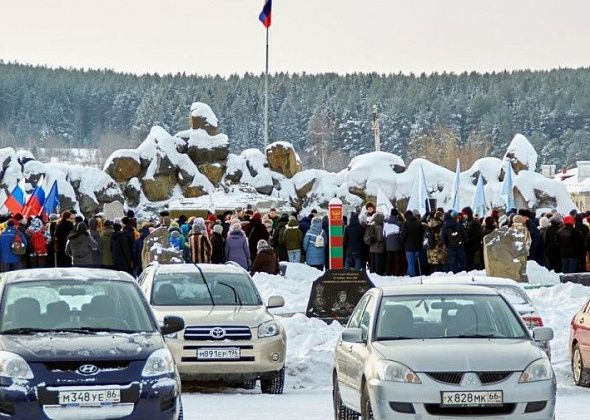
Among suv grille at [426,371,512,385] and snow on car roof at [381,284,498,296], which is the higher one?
snow on car roof at [381,284,498,296]

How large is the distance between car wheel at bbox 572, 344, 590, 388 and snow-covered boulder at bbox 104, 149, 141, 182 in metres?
53.8

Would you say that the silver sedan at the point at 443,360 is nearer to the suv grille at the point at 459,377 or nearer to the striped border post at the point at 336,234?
the suv grille at the point at 459,377

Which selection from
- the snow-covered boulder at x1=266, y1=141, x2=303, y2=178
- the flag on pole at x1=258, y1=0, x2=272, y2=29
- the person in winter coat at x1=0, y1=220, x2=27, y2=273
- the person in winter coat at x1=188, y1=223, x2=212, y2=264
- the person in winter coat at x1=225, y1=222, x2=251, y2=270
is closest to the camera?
the person in winter coat at x1=225, y1=222, x2=251, y2=270

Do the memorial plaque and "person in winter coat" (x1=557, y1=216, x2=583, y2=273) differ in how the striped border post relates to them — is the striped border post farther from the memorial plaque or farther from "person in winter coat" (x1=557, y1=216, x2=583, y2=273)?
the memorial plaque

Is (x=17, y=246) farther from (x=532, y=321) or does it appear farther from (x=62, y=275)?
(x=62, y=275)

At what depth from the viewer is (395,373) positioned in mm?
11617

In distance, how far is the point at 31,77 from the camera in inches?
7653

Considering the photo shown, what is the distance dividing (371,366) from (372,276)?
2137 centimetres

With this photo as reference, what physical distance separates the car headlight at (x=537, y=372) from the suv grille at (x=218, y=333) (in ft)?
18.6

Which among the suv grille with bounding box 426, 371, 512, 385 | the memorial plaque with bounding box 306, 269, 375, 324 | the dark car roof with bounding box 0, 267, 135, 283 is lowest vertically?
the memorial plaque with bounding box 306, 269, 375, 324

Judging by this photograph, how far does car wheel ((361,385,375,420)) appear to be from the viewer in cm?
1192

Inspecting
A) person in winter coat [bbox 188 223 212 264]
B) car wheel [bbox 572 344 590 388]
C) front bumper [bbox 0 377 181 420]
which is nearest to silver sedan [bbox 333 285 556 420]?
front bumper [bbox 0 377 181 420]

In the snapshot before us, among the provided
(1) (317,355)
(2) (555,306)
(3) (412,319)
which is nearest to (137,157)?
(2) (555,306)

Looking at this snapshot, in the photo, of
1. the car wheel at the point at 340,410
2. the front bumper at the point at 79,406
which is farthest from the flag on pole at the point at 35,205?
the front bumper at the point at 79,406
